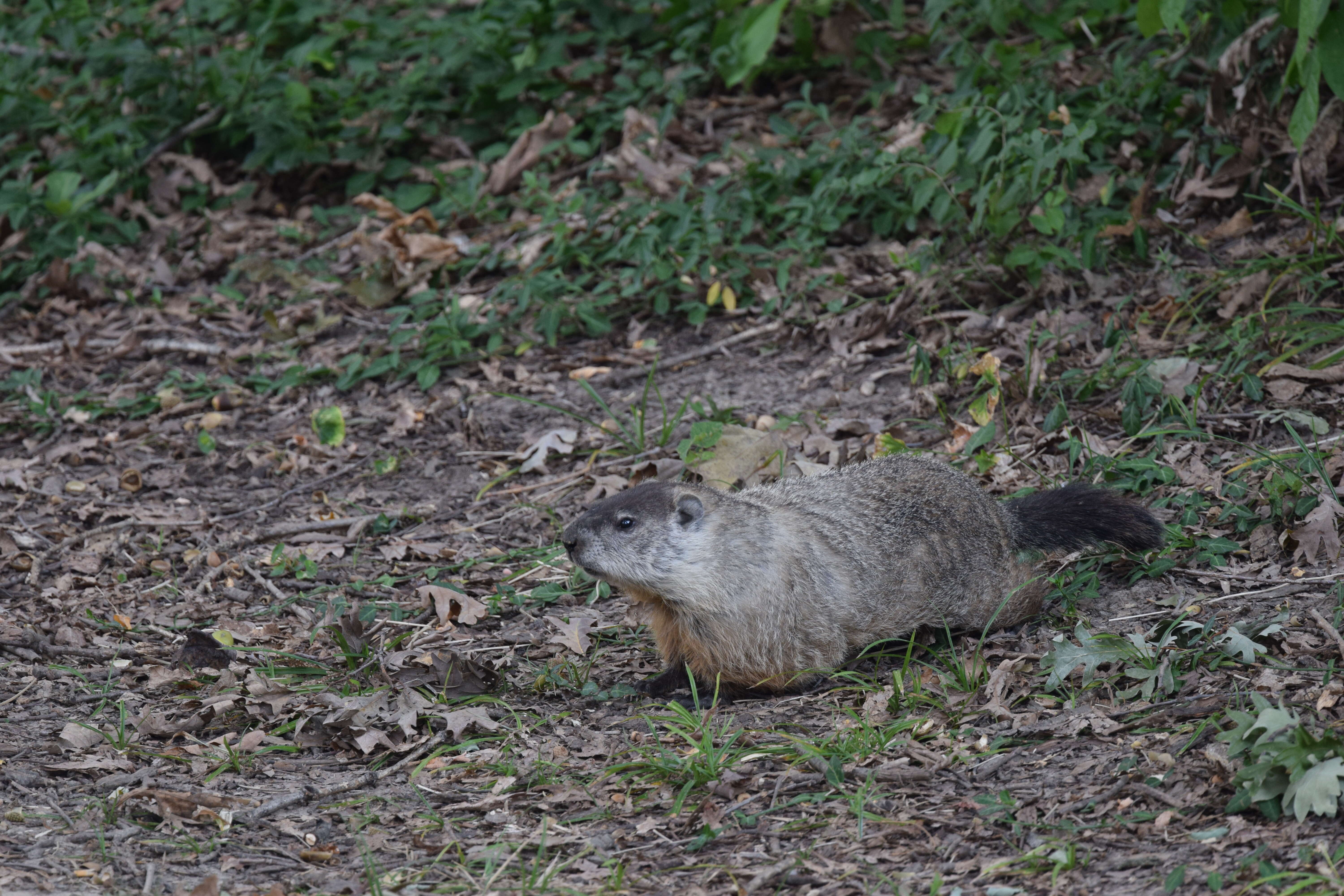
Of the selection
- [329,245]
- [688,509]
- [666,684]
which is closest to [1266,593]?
[688,509]

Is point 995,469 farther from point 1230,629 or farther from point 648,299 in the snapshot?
point 648,299

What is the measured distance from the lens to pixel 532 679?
15.6 ft

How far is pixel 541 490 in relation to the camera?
6188 mm

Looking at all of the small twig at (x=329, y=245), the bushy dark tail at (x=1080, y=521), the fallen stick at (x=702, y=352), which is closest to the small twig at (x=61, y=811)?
the bushy dark tail at (x=1080, y=521)

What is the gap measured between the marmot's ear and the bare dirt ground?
2.25ft

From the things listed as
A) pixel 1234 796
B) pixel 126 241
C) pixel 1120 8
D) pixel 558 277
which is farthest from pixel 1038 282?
pixel 126 241

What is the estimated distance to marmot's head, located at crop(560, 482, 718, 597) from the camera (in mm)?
4559

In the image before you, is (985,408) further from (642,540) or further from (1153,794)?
(1153,794)

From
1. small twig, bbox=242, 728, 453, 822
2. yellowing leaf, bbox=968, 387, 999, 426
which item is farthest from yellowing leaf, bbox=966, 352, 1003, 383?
small twig, bbox=242, 728, 453, 822

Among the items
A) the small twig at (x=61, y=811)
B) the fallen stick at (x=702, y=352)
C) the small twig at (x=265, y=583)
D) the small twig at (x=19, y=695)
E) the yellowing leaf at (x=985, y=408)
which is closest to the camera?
the small twig at (x=61, y=811)

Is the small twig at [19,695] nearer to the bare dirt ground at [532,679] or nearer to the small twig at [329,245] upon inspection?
the bare dirt ground at [532,679]

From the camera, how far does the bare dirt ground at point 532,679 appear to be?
11.0ft

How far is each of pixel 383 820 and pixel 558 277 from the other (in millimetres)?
4489

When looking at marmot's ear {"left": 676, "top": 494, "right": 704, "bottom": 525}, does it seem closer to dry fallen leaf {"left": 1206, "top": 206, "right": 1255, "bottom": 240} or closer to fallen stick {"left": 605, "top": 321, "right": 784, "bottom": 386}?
fallen stick {"left": 605, "top": 321, "right": 784, "bottom": 386}
